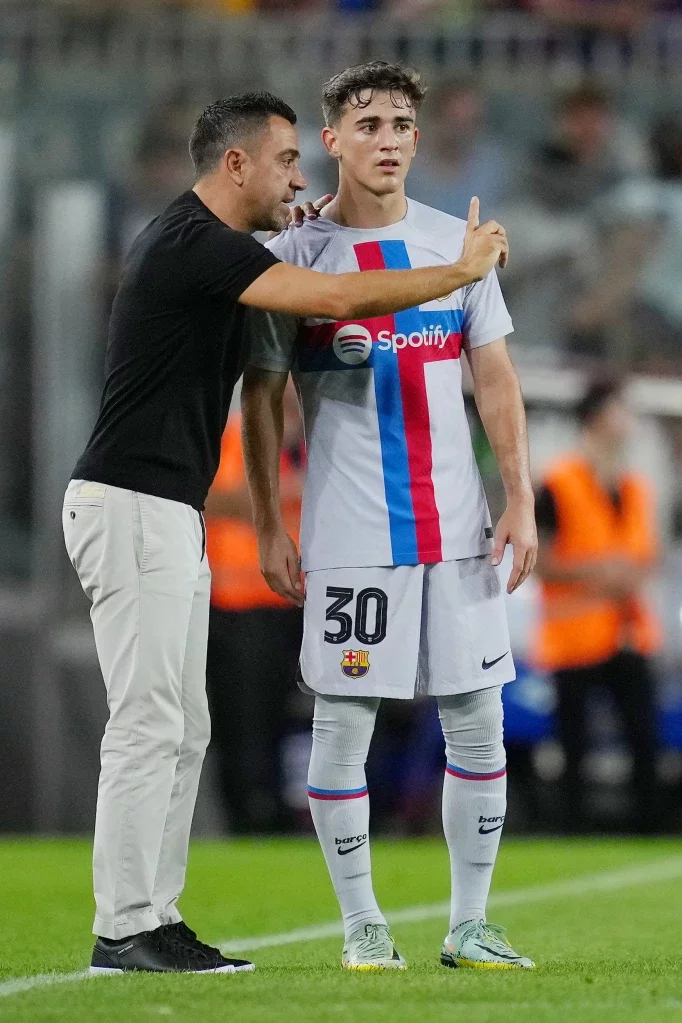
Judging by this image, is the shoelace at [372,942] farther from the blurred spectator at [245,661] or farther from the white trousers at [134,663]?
the blurred spectator at [245,661]

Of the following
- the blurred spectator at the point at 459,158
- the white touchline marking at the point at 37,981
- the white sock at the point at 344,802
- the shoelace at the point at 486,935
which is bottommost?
the white touchline marking at the point at 37,981

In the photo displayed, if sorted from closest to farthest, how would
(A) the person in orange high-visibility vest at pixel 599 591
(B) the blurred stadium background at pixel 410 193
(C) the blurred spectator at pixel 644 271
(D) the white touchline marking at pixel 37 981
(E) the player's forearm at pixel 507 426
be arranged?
1. (D) the white touchline marking at pixel 37 981
2. (E) the player's forearm at pixel 507 426
3. (A) the person in orange high-visibility vest at pixel 599 591
4. (B) the blurred stadium background at pixel 410 193
5. (C) the blurred spectator at pixel 644 271

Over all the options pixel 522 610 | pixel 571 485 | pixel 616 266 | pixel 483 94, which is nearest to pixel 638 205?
pixel 616 266

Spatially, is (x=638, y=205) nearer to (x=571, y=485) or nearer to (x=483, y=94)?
(x=483, y=94)

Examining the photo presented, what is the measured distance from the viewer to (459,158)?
8133 mm

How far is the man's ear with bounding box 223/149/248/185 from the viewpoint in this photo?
11.5 ft

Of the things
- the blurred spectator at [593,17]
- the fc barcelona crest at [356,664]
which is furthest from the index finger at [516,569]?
the blurred spectator at [593,17]

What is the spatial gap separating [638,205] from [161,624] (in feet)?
17.6

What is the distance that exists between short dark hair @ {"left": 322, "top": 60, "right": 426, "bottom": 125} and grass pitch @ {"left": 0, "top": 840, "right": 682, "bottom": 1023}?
1.87 metres

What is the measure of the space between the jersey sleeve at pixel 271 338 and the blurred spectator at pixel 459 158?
4.60 metres

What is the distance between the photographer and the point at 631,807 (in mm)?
7484

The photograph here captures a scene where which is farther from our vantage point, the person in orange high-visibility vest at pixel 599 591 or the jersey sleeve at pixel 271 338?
the person in orange high-visibility vest at pixel 599 591

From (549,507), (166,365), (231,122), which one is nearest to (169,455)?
(166,365)

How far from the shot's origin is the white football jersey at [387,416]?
11.6 feet
